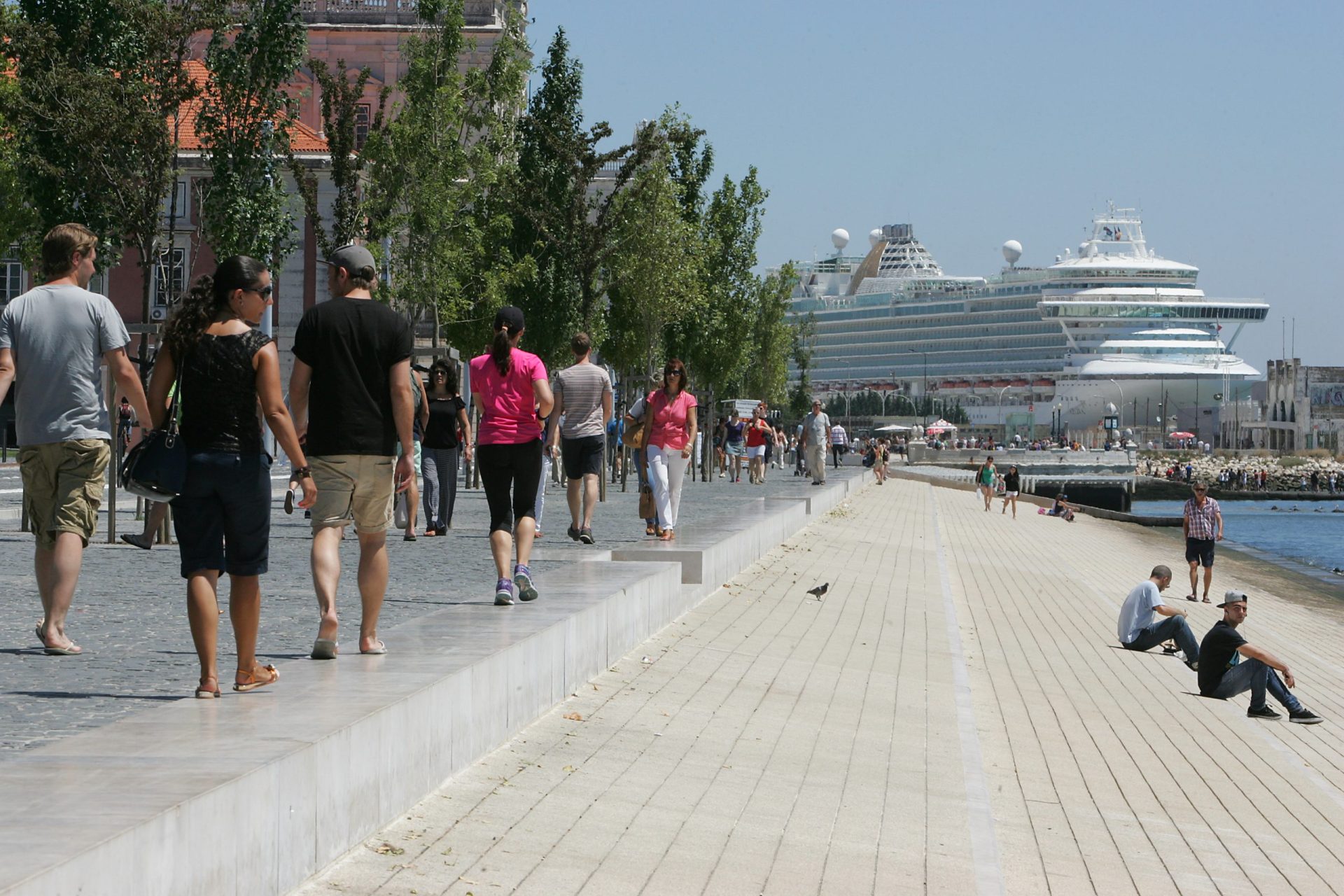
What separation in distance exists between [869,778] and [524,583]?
7.71ft

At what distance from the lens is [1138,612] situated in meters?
17.7

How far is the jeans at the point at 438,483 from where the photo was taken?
1675cm

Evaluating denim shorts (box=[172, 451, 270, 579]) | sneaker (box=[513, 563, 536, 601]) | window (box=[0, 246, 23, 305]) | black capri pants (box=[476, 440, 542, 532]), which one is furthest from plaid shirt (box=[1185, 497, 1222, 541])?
window (box=[0, 246, 23, 305])

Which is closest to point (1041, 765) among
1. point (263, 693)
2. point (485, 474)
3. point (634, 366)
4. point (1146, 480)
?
point (485, 474)

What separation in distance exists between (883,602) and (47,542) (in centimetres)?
1024

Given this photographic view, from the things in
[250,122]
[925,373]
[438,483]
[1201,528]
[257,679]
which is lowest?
[1201,528]

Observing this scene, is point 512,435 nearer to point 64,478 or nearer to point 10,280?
point 64,478

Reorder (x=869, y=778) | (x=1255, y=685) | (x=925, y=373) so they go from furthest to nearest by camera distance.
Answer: (x=925, y=373), (x=1255, y=685), (x=869, y=778)

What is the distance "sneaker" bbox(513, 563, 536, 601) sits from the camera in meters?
9.37

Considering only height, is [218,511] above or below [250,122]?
below

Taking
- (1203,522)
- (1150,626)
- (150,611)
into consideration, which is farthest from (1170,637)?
(150,611)

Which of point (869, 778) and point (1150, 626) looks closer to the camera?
point (869, 778)

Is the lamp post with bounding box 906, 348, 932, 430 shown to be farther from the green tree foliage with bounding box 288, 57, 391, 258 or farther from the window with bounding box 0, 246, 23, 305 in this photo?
the green tree foliage with bounding box 288, 57, 391, 258

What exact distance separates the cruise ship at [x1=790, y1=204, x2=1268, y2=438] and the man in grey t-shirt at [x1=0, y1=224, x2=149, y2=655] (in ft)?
458
